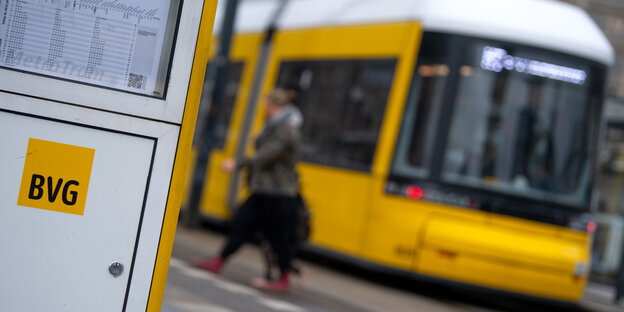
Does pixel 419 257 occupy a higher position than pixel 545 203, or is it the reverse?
pixel 545 203

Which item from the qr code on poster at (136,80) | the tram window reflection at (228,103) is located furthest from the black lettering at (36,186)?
the tram window reflection at (228,103)

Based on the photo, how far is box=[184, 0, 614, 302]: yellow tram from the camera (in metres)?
10.7

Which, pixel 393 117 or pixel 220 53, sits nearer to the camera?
pixel 393 117

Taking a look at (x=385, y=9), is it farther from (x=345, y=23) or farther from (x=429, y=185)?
(x=429, y=185)

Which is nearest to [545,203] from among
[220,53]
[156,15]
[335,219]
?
[335,219]

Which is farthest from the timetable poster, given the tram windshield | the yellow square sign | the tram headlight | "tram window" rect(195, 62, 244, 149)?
"tram window" rect(195, 62, 244, 149)

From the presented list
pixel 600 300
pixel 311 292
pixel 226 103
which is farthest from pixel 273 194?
pixel 226 103

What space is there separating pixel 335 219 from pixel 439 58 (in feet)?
6.63

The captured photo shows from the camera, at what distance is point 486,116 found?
35.8 ft

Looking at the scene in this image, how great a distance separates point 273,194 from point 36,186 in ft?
18.5

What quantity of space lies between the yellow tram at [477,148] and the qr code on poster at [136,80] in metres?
7.44

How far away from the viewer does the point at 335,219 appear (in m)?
11.6

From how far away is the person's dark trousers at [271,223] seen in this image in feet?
29.3

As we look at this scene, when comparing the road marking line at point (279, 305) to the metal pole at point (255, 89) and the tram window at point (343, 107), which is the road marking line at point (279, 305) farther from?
the metal pole at point (255, 89)
